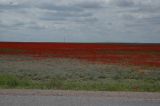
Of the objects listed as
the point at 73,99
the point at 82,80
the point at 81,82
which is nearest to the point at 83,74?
the point at 82,80

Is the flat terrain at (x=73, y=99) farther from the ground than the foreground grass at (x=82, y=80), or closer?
farther from the ground

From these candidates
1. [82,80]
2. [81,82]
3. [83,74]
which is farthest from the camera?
[83,74]

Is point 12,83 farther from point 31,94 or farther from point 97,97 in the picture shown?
point 97,97

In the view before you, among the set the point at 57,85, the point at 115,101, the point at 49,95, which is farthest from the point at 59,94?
the point at 57,85

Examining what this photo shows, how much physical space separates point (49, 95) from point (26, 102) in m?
1.46

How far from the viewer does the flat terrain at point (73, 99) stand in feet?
30.8

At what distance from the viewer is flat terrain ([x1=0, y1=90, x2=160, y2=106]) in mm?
9391

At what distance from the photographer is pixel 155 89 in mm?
13906

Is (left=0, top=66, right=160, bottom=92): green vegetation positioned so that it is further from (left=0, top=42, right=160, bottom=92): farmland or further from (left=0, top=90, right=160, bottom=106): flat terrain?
(left=0, top=90, right=160, bottom=106): flat terrain

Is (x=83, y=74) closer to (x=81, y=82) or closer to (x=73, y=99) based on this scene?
(x=81, y=82)

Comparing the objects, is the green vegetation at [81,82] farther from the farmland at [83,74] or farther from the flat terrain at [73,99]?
the flat terrain at [73,99]

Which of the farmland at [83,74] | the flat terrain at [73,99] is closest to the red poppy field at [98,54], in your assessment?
the farmland at [83,74]

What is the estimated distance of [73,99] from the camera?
10.0m

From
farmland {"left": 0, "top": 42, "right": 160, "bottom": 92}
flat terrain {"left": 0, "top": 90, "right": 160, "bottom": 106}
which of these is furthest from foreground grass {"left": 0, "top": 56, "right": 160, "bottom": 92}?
flat terrain {"left": 0, "top": 90, "right": 160, "bottom": 106}
